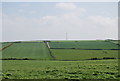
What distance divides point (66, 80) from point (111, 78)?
149 inches

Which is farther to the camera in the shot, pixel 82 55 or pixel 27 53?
pixel 27 53

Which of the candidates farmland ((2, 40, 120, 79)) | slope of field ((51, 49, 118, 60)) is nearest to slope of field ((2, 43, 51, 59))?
farmland ((2, 40, 120, 79))

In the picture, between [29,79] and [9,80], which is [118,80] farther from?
[9,80]

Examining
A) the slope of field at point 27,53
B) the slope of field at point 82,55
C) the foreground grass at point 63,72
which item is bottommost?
the slope of field at point 82,55

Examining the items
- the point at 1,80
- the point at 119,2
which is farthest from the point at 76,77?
the point at 119,2

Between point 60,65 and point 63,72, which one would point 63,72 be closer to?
point 63,72

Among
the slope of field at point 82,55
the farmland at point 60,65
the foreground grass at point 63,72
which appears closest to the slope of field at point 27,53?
the farmland at point 60,65

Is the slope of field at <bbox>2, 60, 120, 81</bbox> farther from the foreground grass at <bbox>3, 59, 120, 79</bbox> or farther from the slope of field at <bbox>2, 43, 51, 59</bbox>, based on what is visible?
the slope of field at <bbox>2, 43, 51, 59</bbox>

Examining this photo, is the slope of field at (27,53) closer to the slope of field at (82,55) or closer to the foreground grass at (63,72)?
the slope of field at (82,55)

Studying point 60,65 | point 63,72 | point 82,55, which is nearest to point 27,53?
point 82,55

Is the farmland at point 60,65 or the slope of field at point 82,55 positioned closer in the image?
the farmland at point 60,65

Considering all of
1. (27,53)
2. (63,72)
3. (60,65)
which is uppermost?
(63,72)

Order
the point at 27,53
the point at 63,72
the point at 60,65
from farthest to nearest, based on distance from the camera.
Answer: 1. the point at 27,53
2. the point at 60,65
3. the point at 63,72

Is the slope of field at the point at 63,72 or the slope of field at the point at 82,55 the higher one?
the slope of field at the point at 63,72
